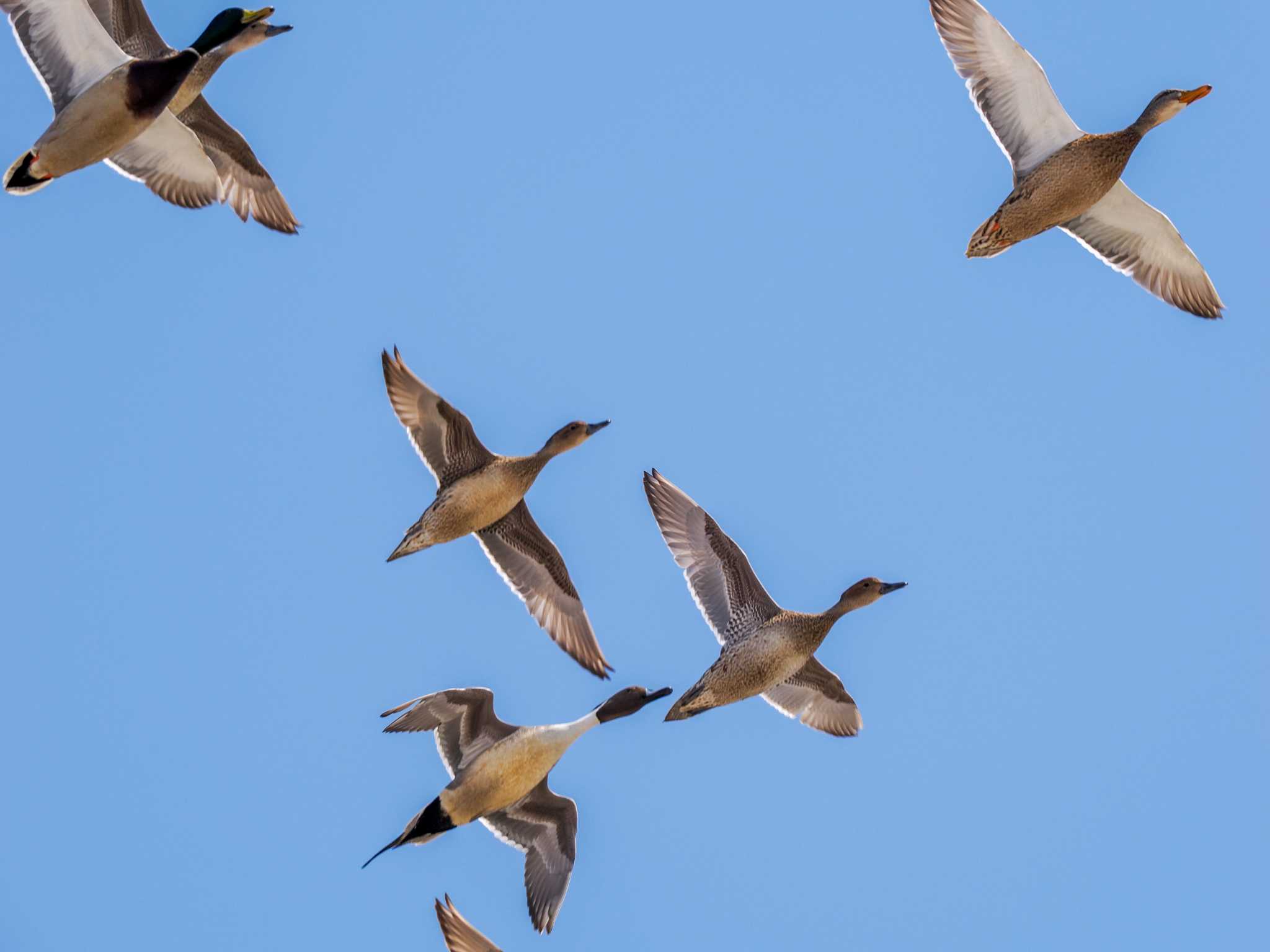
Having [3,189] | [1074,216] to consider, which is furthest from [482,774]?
[1074,216]

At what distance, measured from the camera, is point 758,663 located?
45.0 ft

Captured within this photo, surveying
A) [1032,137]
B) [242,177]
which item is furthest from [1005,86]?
[242,177]

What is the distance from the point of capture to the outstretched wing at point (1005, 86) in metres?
13.9

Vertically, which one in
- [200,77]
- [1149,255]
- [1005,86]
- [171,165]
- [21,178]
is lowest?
[1149,255]

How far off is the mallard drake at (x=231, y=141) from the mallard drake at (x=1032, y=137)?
5.80 m

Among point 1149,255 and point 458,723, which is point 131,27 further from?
point 1149,255

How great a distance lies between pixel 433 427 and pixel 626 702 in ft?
8.94

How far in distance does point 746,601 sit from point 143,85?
6.07m

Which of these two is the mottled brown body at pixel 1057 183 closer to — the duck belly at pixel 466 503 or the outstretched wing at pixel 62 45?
the duck belly at pixel 466 503

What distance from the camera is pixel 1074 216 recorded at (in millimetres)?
14227

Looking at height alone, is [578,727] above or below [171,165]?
Answer: below

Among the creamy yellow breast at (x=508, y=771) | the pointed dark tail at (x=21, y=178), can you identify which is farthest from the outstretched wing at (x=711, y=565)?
the pointed dark tail at (x=21, y=178)

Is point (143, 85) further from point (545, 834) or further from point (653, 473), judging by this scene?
point (545, 834)

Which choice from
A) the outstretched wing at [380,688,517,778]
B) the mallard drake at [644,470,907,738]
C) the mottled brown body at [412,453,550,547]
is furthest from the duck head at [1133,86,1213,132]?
the outstretched wing at [380,688,517,778]
